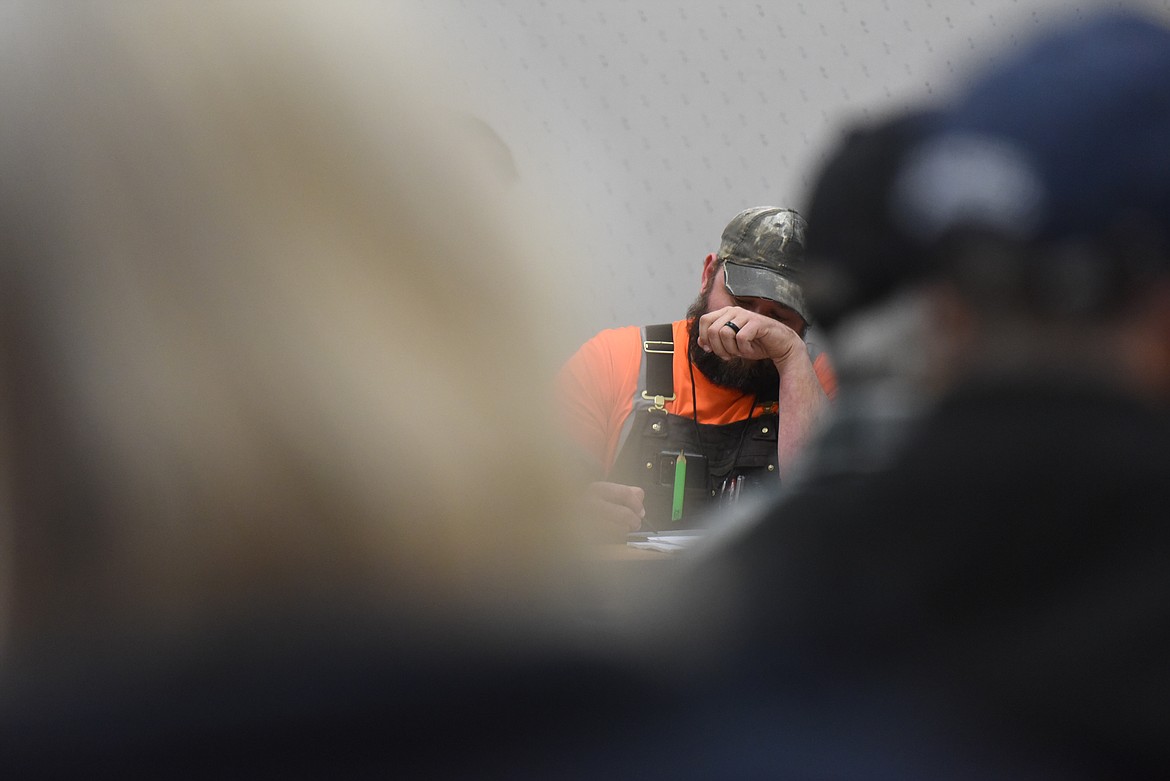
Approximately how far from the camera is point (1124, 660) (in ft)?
1.32

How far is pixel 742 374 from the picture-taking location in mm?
2180

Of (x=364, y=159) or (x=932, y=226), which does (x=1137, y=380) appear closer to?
(x=932, y=226)

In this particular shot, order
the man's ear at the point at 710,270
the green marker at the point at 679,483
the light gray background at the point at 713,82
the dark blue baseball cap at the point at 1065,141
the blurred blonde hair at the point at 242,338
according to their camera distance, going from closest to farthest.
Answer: the blurred blonde hair at the point at 242,338 → the dark blue baseball cap at the point at 1065,141 → the green marker at the point at 679,483 → the man's ear at the point at 710,270 → the light gray background at the point at 713,82

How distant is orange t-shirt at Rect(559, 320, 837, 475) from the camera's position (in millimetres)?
2176

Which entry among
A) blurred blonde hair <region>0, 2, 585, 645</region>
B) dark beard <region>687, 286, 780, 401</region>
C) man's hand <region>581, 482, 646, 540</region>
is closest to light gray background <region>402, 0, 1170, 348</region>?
A: dark beard <region>687, 286, 780, 401</region>

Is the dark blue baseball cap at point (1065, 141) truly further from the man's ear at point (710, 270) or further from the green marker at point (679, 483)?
the man's ear at point (710, 270)

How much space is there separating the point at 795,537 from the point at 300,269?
246mm

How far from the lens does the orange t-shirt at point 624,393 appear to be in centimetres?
218

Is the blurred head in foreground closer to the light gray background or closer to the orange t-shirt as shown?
Answer: the orange t-shirt

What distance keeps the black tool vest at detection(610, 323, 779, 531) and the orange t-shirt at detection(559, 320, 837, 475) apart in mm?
20

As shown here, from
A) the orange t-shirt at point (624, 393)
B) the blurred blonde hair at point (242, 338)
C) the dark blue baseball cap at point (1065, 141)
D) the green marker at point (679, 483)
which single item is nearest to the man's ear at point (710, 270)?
the orange t-shirt at point (624, 393)

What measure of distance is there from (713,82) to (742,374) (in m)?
0.92

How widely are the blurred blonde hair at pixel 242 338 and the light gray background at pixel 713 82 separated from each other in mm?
2220

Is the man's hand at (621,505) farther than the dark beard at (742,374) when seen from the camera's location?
No
